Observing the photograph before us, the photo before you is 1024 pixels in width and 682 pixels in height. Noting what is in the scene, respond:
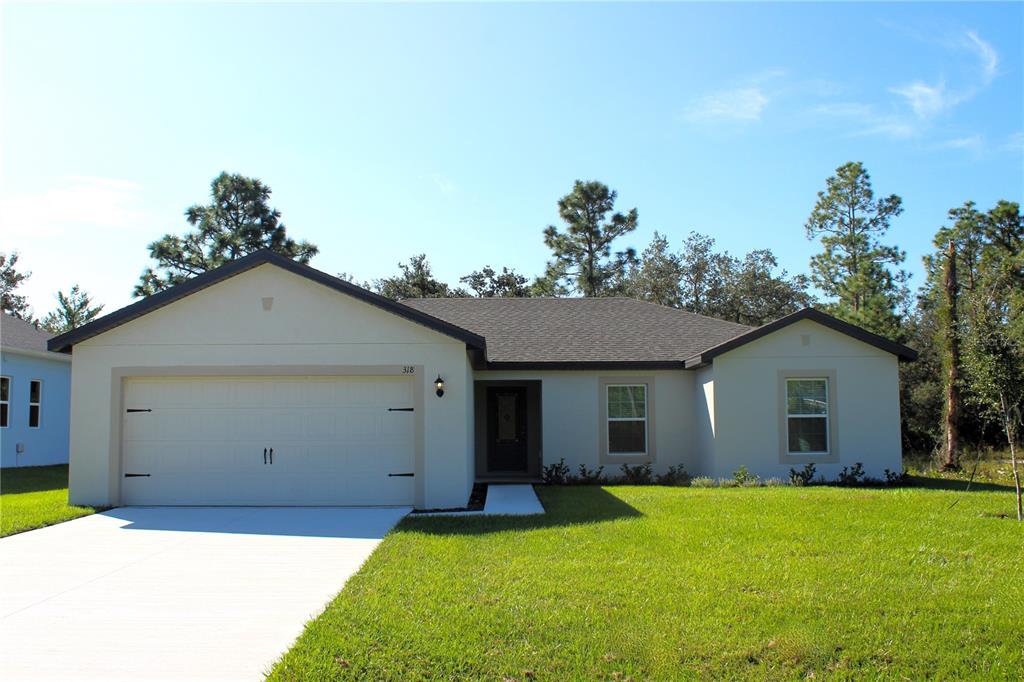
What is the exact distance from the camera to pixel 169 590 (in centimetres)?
701

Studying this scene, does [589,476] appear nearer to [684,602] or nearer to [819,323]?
[819,323]

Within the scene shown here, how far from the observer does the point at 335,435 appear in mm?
12203

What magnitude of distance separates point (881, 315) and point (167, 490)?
2656cm

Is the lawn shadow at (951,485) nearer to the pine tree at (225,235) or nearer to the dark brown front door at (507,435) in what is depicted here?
the dark brown front door at (507,435)

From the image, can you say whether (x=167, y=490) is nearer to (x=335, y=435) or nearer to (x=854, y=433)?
(x=335, y=435)

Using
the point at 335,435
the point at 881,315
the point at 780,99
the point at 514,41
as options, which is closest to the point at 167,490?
the point at 335,435

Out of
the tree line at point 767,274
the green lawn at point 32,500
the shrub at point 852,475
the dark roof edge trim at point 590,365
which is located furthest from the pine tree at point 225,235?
the shrub at point 852,475

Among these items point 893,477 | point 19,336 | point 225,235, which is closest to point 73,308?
point 225,235

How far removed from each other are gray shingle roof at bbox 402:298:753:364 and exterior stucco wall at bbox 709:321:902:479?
167 cm

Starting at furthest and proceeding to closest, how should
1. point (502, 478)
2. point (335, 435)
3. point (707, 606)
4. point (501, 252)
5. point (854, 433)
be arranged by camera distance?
point (501, 252) < point (502, 478) < point (854, 433) < point (335, 435) < point (707, 606)

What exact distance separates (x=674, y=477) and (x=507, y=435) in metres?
4.38

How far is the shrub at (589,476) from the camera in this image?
15742mm

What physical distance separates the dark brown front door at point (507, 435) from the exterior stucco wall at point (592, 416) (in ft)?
6.66

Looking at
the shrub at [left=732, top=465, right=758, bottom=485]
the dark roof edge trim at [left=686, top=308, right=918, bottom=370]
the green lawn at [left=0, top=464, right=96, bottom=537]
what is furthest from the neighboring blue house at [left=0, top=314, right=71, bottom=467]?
the shrub at [left=732, top=465, right=758, bottom=485]
